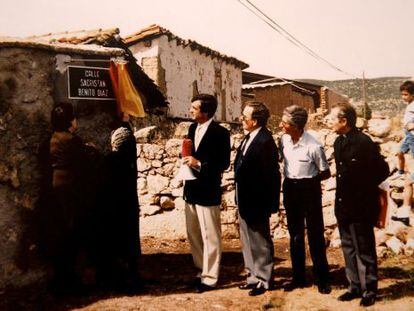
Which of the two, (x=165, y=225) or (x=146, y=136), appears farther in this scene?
(x=146, y=136)

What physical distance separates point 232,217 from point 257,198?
11.5ft

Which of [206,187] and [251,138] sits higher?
[251,138]

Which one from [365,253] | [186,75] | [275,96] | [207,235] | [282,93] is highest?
[186,75]

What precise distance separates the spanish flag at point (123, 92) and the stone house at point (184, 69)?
10.7 m

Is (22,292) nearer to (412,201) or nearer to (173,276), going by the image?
(173,276)

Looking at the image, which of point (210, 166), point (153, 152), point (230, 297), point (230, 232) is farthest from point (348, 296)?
point (153, 152)

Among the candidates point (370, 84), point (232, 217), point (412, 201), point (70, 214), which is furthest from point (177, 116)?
point (370, 84)

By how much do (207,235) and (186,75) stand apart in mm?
14026

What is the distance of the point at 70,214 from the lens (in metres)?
4.78

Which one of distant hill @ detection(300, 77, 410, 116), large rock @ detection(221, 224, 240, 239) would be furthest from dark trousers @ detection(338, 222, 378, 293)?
distant hill @ detection(300, 77, 410, 116)

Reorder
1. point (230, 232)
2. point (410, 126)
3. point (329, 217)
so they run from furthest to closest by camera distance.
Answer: point (230, 232)
point (329, 217)
point (410, 126)

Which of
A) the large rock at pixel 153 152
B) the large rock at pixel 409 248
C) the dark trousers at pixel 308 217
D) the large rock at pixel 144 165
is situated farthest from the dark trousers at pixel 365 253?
the large rock at pixel 144 165

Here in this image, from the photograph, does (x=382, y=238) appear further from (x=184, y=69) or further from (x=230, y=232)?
(x=184, y=69)

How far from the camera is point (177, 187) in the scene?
8.79m
